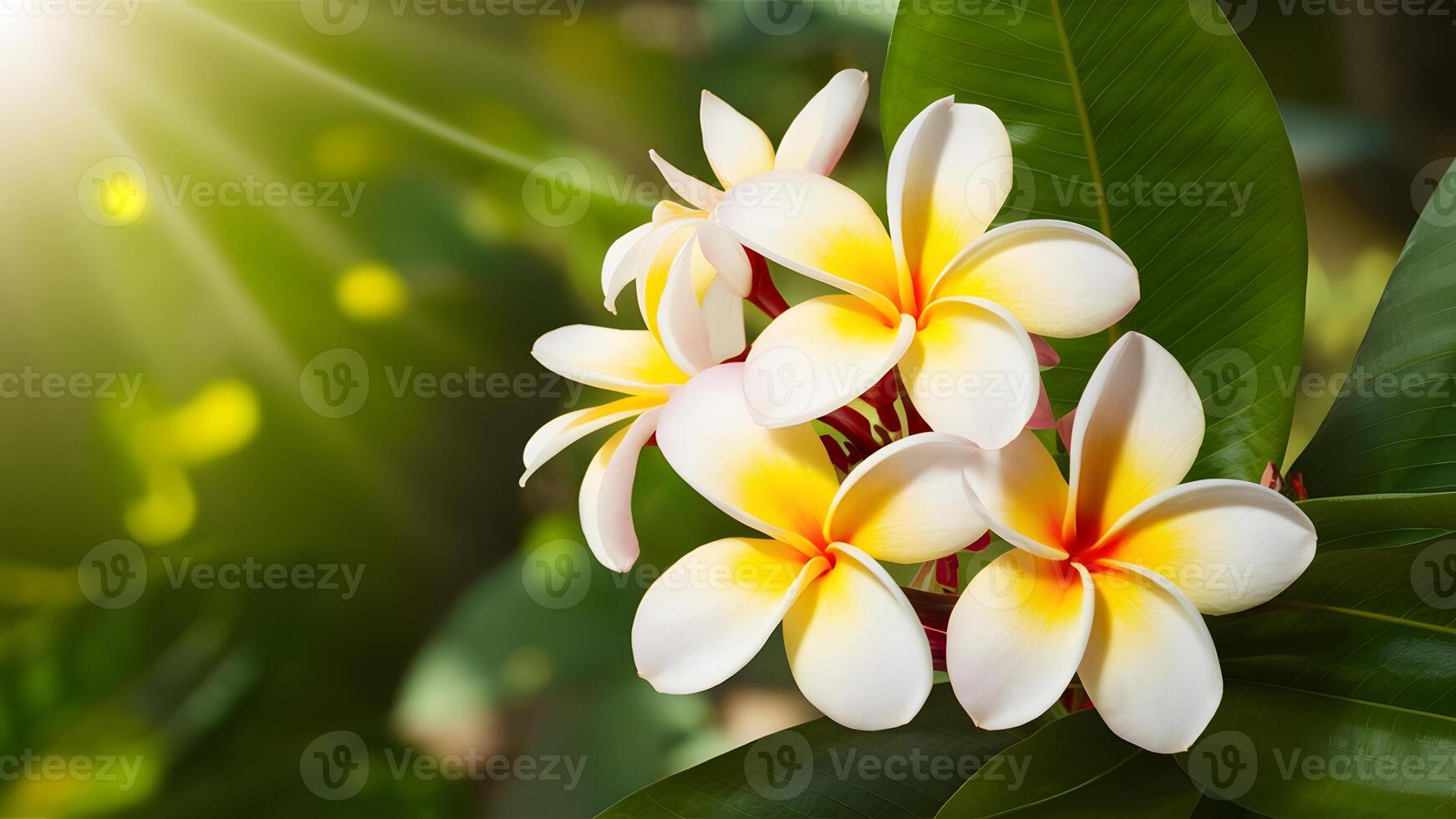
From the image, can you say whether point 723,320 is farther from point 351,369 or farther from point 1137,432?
point 351,369

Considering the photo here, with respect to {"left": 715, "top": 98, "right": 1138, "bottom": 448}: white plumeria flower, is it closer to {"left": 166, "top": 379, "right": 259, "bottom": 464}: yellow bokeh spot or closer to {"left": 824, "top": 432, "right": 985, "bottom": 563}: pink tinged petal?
{"left": 824, "top": 432, "right": 985, "bottom": 563}: pink tinged petal

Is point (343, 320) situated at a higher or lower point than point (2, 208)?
lower

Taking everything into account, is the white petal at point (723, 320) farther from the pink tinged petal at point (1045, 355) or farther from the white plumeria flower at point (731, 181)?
the pink tinged petal at point (1045, 355)

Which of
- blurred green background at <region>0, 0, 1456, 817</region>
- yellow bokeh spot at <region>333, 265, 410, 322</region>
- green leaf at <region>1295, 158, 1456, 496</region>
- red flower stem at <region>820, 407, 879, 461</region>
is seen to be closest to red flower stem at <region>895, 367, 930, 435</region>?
red flower stem at <region>820, 407, 879, 461</region>

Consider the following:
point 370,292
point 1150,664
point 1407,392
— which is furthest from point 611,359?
point 370,292

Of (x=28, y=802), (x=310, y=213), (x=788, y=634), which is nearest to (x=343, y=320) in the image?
(x=310, y=213)

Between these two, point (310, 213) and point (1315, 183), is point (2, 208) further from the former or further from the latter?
point (1315, 183)

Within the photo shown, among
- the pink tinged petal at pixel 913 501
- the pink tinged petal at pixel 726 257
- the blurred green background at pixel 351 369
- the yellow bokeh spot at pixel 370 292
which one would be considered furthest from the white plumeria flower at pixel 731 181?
the yellow bokeh spot at pixel 370 292
